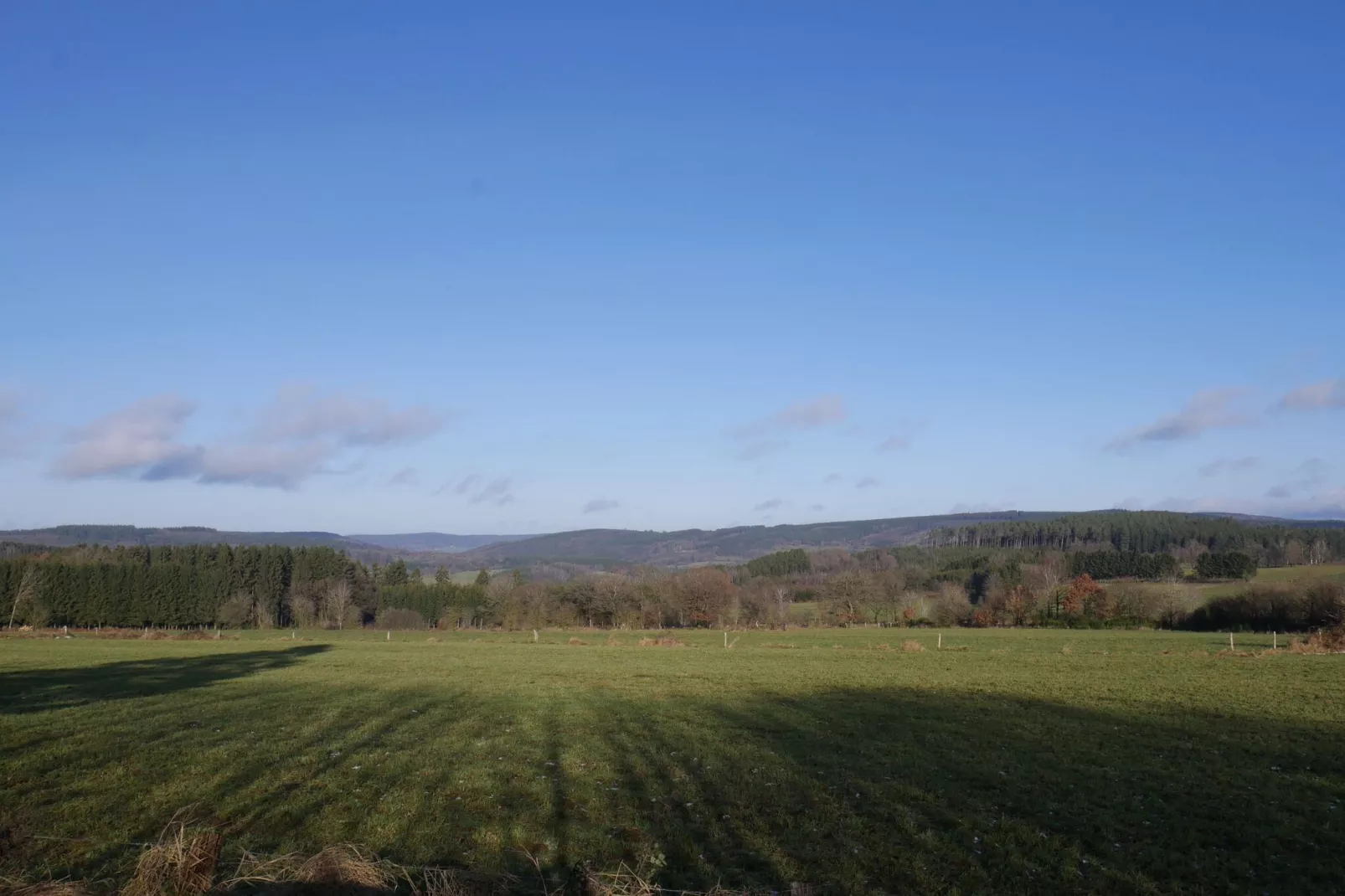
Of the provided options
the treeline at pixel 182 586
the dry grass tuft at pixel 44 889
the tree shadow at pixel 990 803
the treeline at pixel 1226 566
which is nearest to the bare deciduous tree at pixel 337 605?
the treeline at pixel 182 586

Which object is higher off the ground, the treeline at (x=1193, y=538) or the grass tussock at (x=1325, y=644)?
the treeline at (x=1193, y=538)

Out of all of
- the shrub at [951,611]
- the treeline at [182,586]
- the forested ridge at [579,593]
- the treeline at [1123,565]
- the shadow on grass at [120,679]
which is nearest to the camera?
the shadow on grass at [120,679]

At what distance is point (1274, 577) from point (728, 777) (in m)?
115

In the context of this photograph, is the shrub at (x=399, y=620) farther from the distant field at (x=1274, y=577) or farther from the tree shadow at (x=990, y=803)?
the tree shadow at (x=990, y=803)

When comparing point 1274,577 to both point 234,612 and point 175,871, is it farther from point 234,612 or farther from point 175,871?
point 234,612

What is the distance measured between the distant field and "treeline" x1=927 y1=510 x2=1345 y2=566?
2117 cm

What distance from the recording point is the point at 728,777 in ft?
44.9

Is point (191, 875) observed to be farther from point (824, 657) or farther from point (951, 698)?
point (824, 657)

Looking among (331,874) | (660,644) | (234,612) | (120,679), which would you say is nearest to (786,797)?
(331,874)

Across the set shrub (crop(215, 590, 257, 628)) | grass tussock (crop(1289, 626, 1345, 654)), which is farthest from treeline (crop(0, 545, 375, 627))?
grass tussock (crop(1289, 626, 1345, 654))

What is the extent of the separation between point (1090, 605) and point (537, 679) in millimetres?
74855

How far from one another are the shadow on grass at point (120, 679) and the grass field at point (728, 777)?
0.98ft

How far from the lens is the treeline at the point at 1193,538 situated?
14488 centimetres

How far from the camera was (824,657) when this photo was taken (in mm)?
46156
